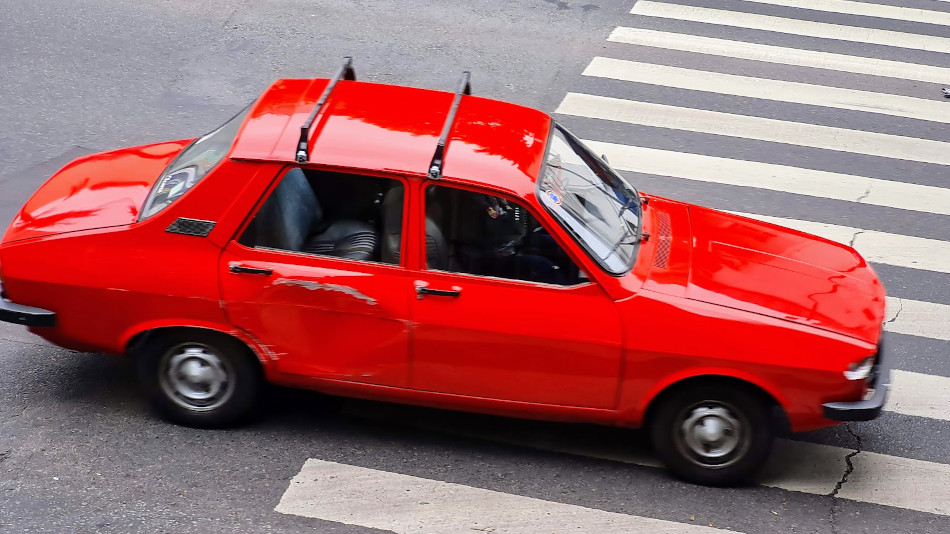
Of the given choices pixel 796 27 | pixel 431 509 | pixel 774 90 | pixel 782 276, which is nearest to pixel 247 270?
pixel 431 509

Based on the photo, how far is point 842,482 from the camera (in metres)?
5.54

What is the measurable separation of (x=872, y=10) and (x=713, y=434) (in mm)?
9330

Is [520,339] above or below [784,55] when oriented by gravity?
below

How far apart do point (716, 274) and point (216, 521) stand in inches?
108

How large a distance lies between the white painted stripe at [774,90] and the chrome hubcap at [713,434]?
19.5 ft

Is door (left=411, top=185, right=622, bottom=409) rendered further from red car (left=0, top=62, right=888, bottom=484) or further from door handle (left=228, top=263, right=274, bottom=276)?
door handle (left=228, top=263, right=274, bottom=276)

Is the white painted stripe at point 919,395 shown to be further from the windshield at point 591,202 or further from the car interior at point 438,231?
the car interior at point 438,231

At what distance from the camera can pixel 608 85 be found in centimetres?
1052

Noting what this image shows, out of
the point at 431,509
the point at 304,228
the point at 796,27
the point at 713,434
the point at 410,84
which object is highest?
the point at 796,27

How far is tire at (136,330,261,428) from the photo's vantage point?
17.5ft

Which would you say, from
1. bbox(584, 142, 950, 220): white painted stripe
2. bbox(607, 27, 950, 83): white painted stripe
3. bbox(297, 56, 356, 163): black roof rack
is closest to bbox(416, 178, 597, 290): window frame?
bbox(297, 56, 356, 163): black roof rack

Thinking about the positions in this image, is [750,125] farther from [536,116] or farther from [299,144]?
[299,144]

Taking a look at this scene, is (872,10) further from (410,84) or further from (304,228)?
(304,228)

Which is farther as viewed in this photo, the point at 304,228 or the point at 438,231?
the point at 304,228
